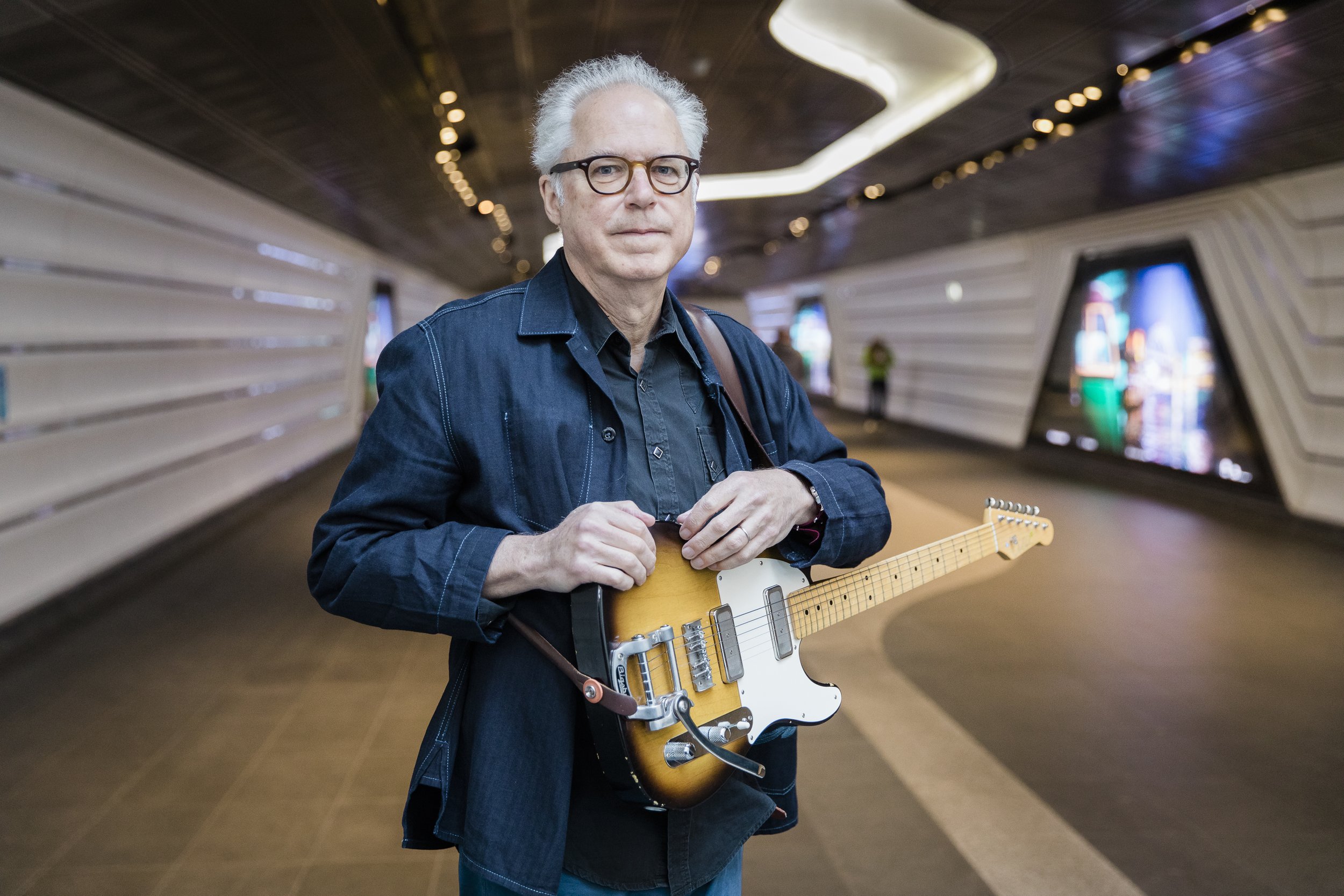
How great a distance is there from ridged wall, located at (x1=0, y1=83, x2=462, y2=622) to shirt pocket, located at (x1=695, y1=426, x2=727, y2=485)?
642 cm

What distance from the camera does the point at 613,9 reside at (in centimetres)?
654

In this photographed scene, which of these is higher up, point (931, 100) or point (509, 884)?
point (931, 100)

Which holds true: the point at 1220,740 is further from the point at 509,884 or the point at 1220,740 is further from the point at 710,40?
the point at 710,40

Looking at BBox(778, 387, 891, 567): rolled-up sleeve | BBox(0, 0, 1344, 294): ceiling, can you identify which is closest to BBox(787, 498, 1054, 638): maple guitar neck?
BBox(778, 387, 891, 567): rolled-up sleeve

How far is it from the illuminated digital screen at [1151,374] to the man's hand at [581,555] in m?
11.9

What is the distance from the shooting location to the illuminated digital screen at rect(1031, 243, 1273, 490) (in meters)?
11.9

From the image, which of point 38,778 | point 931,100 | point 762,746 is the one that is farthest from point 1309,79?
point 38,778

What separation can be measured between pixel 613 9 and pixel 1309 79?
15.2ft

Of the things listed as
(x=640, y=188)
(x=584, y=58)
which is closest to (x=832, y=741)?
(x=640, y=188)

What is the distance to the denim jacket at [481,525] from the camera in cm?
145

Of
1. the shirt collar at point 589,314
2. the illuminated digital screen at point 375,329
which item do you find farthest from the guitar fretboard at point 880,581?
the illuminated digital screen at point 375,329

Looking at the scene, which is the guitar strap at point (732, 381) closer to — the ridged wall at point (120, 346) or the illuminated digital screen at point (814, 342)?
the ridged wall at point (120, 346)

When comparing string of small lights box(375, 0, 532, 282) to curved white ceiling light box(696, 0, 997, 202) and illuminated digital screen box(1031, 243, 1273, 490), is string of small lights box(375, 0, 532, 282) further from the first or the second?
illuminated digital screen box(1031, 243, 1273, 490)

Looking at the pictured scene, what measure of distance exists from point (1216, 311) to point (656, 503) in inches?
483
